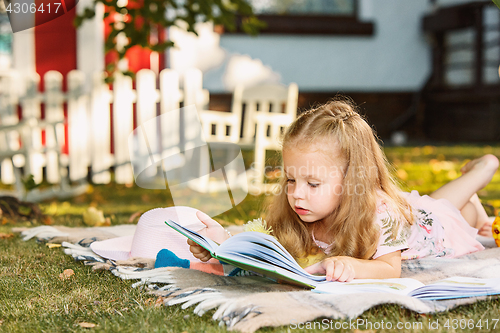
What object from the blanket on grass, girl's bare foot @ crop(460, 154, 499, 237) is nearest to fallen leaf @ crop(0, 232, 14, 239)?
the blanket on grass

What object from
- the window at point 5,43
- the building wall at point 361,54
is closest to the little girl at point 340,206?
the window at point 5,43

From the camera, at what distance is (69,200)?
4.45 m

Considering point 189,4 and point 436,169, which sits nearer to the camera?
point 189,4

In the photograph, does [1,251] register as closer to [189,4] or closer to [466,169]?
[466,169]

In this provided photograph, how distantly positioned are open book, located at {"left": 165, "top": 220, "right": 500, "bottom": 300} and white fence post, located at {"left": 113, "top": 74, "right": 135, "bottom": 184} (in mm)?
3777

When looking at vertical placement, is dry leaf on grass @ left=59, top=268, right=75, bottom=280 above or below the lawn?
below

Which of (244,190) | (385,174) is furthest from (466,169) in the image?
(244,190)

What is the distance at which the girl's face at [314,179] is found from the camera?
1.65m

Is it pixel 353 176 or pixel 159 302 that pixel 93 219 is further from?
pixel 353 176

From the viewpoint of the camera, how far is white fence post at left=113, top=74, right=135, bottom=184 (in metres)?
5.05

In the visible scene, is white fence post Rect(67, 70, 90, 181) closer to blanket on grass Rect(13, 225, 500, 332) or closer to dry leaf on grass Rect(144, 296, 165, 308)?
blanket on grass Rect(13, 225, 500, 332)

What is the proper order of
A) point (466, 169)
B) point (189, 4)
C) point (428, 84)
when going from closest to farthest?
point (466, 169)
point (189, 4)
point (428, 84)

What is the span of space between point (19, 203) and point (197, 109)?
2307mm

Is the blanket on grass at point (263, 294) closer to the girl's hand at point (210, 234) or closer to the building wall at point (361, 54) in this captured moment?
the girl's hand at point (210, 234)
